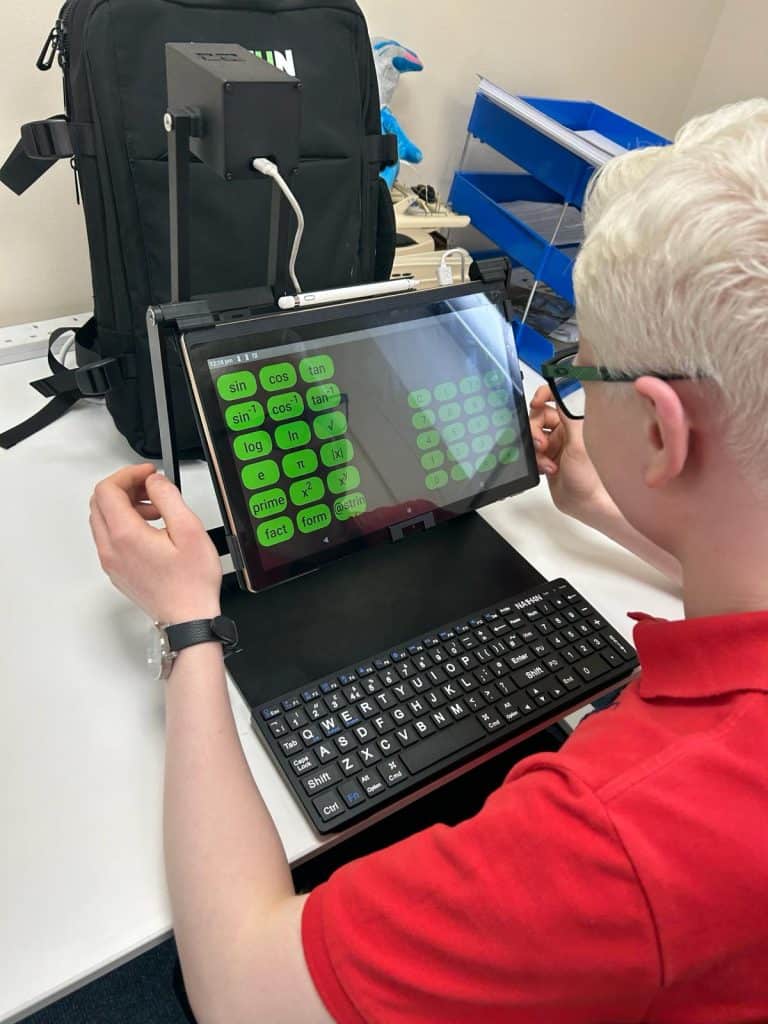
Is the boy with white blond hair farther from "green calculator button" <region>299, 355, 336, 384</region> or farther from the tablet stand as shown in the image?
"green calculator button" <region>299, 355, 336, 384</region>

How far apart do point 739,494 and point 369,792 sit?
0.33 meters

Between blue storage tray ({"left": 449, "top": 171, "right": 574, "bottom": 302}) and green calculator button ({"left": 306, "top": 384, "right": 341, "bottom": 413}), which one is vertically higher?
blue storage tray ({"left": 449, "top": 171, "right": 574, "bottom": 302})

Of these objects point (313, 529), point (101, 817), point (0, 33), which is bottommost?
point (101, 817)

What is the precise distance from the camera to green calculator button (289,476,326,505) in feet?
2.09

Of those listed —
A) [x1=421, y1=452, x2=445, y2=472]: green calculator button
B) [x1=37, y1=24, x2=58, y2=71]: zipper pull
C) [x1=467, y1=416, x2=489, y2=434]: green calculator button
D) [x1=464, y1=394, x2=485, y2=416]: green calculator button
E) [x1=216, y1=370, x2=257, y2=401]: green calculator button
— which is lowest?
[x1=421, y1=452, x2=445, y2=472]: green calculator button

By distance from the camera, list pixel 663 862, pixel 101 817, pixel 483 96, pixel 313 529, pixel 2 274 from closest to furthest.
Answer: pixel 663 862, pixel 101 817, pixel 313 529, pixel 2 274, pixel 483 96

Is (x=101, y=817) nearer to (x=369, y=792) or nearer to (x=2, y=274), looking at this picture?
(x=369, y=792)

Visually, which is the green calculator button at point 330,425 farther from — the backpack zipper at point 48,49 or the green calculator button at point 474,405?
the backpack zipper at point 48,49

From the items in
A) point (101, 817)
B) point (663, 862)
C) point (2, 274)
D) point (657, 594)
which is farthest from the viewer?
point (2, 274)

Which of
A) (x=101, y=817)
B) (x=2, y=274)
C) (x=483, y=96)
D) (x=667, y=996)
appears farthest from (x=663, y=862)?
(x=483, y=96)

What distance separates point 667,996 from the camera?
40 cm

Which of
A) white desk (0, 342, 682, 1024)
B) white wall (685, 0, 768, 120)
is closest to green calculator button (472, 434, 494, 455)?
white desk (0, 342, 682, 1024)

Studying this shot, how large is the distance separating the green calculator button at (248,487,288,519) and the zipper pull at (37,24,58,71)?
49cm

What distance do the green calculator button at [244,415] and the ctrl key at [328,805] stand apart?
0.30 m
